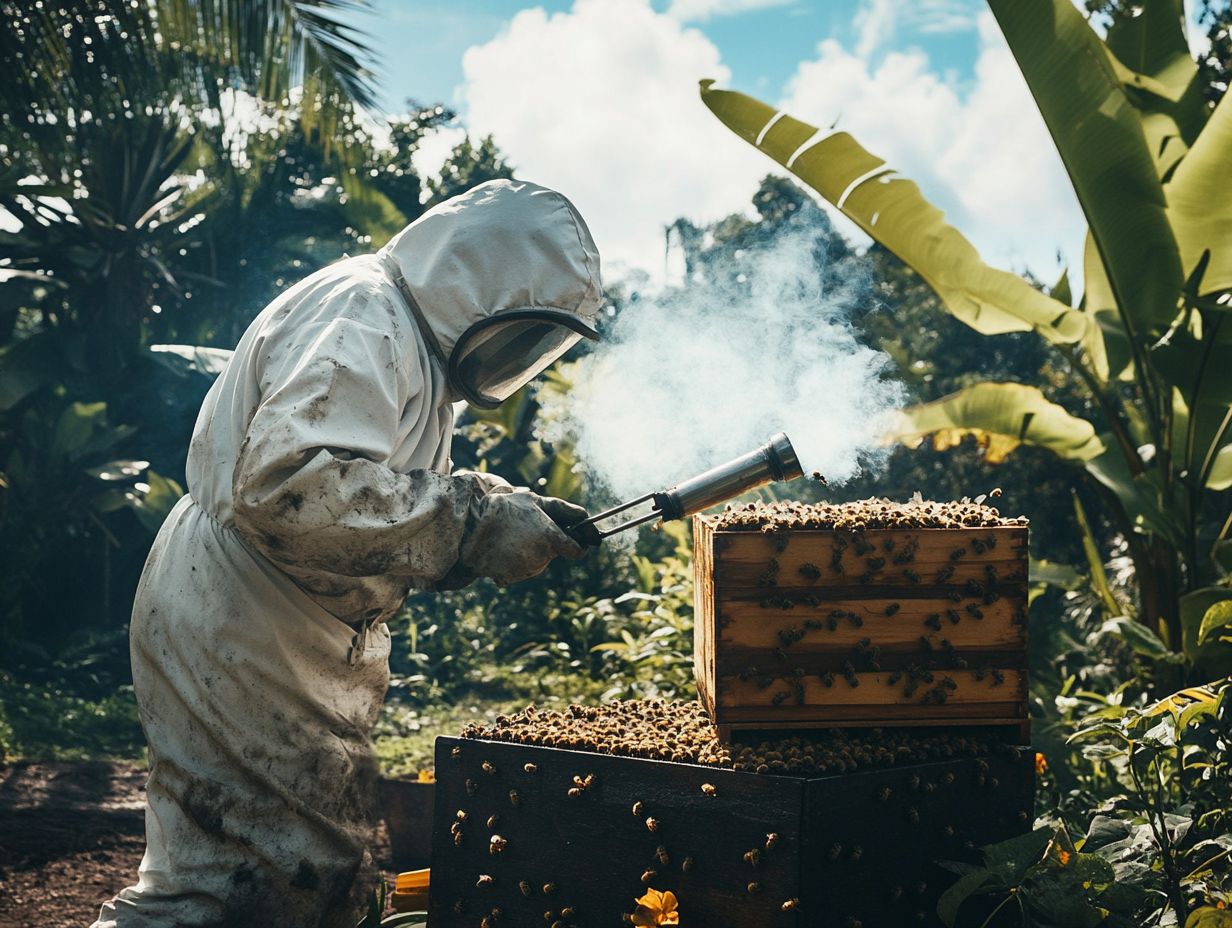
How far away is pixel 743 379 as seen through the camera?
415cm

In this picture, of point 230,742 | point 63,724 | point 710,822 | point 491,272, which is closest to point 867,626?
point 710,822

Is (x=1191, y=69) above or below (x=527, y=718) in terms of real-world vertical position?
above

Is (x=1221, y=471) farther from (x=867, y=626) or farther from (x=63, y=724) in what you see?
(x=63, y=724)

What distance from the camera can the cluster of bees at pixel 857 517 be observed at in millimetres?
2604

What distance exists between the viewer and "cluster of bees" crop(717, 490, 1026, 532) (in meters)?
2.60

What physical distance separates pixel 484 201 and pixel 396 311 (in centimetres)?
39

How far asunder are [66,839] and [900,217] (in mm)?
4967

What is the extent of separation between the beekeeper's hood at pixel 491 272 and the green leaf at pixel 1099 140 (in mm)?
2887

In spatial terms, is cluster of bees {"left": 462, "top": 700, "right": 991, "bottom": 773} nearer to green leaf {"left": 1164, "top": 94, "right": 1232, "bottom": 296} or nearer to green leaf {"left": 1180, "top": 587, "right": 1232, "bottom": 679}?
green leaf {"left": 1180, "top": 587, "right": 1232, "bottom": 679}

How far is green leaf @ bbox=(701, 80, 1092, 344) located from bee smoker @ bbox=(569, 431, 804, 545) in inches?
103

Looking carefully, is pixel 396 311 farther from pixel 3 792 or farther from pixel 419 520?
pixel 3 792

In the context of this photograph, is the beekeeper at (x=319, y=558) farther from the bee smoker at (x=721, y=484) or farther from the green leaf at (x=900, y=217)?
the green leaf at (x=900, y=217)

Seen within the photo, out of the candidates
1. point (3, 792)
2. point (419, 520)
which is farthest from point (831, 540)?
point (3, 792)

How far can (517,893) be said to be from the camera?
276 centimetres
